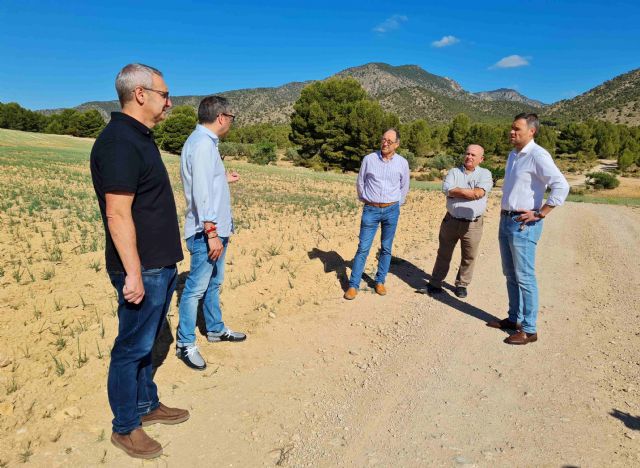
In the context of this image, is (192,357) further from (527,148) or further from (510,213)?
(527,148)

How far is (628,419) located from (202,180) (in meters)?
3.67

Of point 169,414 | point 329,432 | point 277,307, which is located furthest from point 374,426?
point 277,307

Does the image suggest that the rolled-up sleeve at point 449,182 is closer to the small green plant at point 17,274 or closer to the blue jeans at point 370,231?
the blue jeans at point 370,231

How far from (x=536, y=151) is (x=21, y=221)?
334 inches

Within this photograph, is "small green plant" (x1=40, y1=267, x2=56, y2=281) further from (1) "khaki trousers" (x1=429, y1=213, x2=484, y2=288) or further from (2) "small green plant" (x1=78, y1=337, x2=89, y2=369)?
(1) "khaki trousers" (x1=429, y1=213, x2=484, y2=288)

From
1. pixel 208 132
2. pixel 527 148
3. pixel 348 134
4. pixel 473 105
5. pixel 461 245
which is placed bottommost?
pixel 461 245

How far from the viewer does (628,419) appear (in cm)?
294

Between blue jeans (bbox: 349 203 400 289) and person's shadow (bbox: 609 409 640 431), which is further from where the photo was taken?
blue jeans (bbox: 349 203 400 289)

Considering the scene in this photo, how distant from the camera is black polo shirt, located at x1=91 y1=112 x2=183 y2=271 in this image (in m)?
2.12

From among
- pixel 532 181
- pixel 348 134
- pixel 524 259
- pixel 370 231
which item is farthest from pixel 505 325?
pixel 348 134

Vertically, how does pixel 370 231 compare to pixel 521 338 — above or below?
above

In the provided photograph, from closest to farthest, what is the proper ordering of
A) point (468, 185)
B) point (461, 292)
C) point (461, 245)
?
point (468, 185) → point (461, 245) → point (461, 292)

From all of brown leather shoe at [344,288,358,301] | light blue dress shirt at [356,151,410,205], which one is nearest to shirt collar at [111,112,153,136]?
light blue dress shirt at [356,151,410,205]

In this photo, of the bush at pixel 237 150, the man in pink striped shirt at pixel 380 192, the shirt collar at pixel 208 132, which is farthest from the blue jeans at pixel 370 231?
the bush at pixel 237 150
